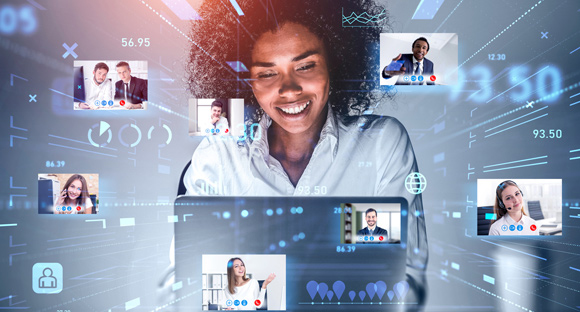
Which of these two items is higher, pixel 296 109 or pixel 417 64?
pixel 417 64

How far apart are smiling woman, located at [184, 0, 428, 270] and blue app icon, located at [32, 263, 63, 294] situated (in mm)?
843

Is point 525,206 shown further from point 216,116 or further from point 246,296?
point 216,116

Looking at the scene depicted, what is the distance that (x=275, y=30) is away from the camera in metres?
1.99

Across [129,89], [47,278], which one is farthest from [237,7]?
[47,278]

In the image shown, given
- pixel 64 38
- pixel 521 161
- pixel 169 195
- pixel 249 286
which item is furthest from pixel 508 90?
pixel 64 38

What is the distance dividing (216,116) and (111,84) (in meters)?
0.60

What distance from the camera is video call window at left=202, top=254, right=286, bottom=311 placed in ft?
6.50

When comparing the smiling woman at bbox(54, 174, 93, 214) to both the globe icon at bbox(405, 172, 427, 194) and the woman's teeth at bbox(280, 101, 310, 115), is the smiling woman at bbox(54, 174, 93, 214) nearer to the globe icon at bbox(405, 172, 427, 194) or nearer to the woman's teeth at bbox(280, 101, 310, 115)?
the woman's teeth at bbox(280, 101, 310, 115)

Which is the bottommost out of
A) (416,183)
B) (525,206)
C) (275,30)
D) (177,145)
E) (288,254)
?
(288,254)

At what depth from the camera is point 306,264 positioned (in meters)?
1.98

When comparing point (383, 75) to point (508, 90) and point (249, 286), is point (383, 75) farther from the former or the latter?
point (249, 286)

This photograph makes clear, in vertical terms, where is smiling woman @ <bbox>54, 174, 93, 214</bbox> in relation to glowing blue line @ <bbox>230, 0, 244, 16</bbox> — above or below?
below

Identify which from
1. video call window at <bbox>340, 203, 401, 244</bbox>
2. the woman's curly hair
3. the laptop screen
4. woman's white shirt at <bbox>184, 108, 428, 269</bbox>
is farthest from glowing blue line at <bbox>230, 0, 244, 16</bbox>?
video call window at <bbox>340, 203, 401, 244</bbox>

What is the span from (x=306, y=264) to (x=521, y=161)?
49.9 inches
